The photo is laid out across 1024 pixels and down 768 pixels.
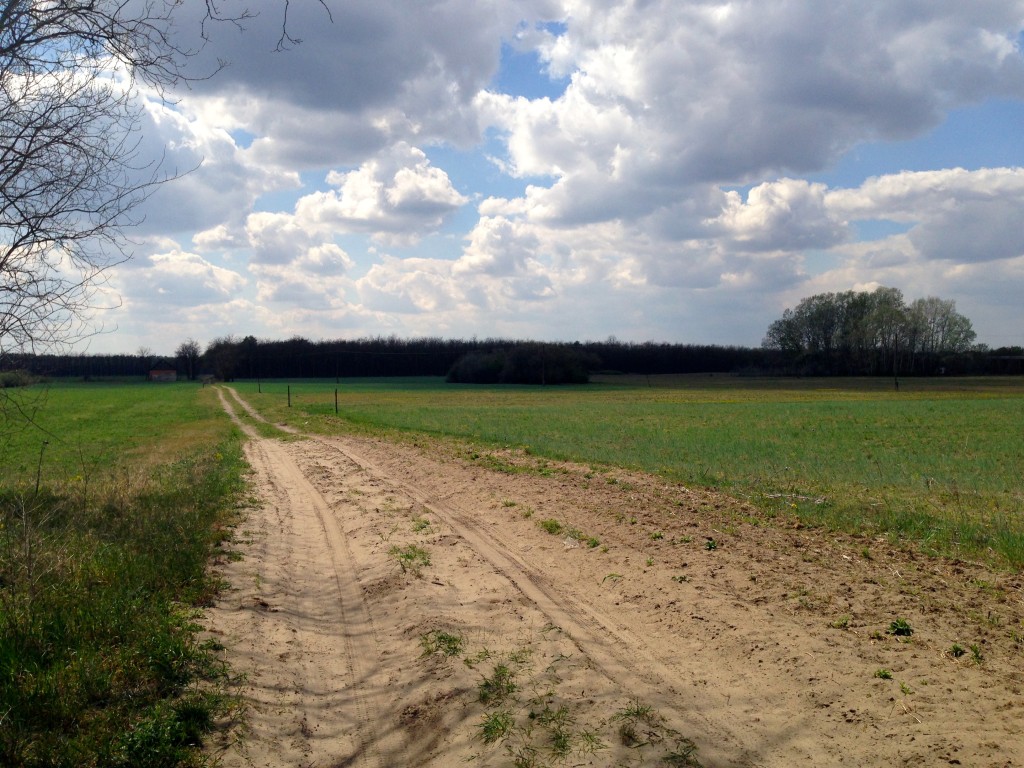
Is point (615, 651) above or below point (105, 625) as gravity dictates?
below

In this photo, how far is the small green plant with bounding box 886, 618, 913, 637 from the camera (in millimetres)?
5840

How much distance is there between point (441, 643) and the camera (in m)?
6.09

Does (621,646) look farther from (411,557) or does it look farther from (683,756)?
(411,557)

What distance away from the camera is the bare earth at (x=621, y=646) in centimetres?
444

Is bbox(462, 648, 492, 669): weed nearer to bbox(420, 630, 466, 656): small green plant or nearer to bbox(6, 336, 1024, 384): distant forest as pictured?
bbox(420, 630, 466, 656): small green plant

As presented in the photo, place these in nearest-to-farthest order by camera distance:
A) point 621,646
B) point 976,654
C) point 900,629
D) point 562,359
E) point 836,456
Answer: point 976,654 < point 900,629 < point 621,646 < point 836,456 < point 562,359

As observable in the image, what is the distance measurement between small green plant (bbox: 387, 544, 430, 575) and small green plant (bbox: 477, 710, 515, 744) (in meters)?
3.55

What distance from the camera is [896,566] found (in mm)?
7672

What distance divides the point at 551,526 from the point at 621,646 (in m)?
4.25

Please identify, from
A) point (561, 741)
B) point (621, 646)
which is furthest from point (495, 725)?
point (621, 646)

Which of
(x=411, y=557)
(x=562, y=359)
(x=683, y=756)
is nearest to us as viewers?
(x=683, y=756)

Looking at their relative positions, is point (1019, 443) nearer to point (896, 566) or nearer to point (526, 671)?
point (896, 566)

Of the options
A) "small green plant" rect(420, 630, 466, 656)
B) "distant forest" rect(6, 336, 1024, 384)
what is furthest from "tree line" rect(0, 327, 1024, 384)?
"small green plant" rect(420, 630, 466, 656)

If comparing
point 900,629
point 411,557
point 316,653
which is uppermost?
point 900,629
